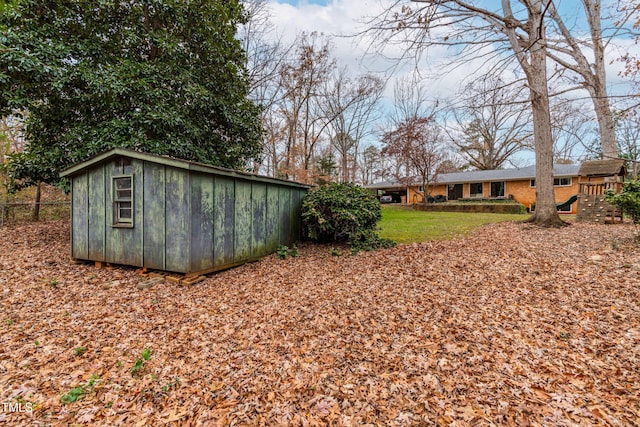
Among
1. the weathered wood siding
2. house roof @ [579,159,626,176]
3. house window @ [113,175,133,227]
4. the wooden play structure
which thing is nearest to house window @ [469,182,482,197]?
the wooden play structure

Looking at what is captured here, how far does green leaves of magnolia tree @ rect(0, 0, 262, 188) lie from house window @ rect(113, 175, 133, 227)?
2076 mm

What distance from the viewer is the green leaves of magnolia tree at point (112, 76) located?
6.38 meters

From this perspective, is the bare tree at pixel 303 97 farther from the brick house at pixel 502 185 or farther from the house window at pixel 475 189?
the house window at pixel 475 189

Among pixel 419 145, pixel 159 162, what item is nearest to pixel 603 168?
pixel 419 145

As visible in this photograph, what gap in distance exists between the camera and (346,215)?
6.27 meters

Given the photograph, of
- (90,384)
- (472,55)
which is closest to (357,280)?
(90,384)

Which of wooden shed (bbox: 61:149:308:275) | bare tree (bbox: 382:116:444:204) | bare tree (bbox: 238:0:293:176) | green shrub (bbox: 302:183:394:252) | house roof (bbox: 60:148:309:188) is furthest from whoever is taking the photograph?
bare tree (bbox: 382:116:444:204)

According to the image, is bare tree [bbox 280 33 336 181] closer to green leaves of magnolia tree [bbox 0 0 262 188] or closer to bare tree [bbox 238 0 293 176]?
bare tree [bbox 238 0 293 176]

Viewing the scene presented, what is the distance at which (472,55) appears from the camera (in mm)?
6707

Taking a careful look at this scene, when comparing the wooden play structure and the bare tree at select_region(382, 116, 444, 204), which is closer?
the wooden play structure

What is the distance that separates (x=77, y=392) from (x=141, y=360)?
51 cm

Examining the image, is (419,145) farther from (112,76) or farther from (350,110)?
(112,76)

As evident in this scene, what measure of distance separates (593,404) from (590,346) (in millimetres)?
858

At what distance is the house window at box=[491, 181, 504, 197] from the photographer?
75.6ft
